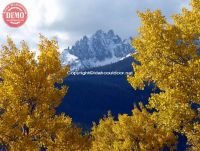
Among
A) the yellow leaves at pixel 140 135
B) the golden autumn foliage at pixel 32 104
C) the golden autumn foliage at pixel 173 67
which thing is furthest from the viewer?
the yellow leaves at pixel 140 135

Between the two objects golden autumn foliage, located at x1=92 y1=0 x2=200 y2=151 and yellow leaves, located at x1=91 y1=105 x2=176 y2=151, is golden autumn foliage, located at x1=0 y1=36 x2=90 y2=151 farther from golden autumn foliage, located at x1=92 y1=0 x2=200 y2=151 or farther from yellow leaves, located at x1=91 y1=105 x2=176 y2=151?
yellow leaves, located at x1=91 y1=105 x2=176 y2=151

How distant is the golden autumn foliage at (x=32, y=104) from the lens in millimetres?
29750

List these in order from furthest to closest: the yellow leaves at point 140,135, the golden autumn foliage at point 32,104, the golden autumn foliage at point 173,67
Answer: the yellow leaves at point 140,135
the golden autumn foliage at point 32,104
the golden autumn foliage at point 173,67

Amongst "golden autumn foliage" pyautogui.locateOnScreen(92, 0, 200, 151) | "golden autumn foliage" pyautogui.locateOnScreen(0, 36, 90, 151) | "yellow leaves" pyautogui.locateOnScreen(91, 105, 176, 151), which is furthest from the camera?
"yellow leaves" pyautogui.locateOnScreen(91, 105, 176, 151)

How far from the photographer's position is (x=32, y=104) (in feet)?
101

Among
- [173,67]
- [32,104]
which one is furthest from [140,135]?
[173,67]

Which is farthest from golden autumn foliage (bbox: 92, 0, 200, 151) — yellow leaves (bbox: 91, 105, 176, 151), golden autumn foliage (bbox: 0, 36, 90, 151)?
yellow leaves (bbox: 91, 105, 176, 151)

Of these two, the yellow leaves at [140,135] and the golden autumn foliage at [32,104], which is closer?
the golden autumn foliage at [32,104]

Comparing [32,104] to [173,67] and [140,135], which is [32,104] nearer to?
[173,67]

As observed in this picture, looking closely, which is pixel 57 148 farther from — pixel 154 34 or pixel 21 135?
pixel 154 34

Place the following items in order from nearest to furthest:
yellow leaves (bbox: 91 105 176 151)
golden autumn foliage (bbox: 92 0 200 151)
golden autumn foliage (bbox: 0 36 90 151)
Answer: golden autumn foliage (bbox: 92 0 200 151) → golden autumn foliage (bbox: 0 36 90 151) → yellow leaves (bbox: 91 105 176 151)

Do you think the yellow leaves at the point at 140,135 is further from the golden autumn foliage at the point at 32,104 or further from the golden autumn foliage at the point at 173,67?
the golden autumn foliage at the point at 173,67

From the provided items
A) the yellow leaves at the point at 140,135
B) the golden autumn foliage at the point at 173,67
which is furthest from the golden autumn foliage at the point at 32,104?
the yellow leaves at the point at 140,135

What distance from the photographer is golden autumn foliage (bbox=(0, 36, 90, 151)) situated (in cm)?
2975
